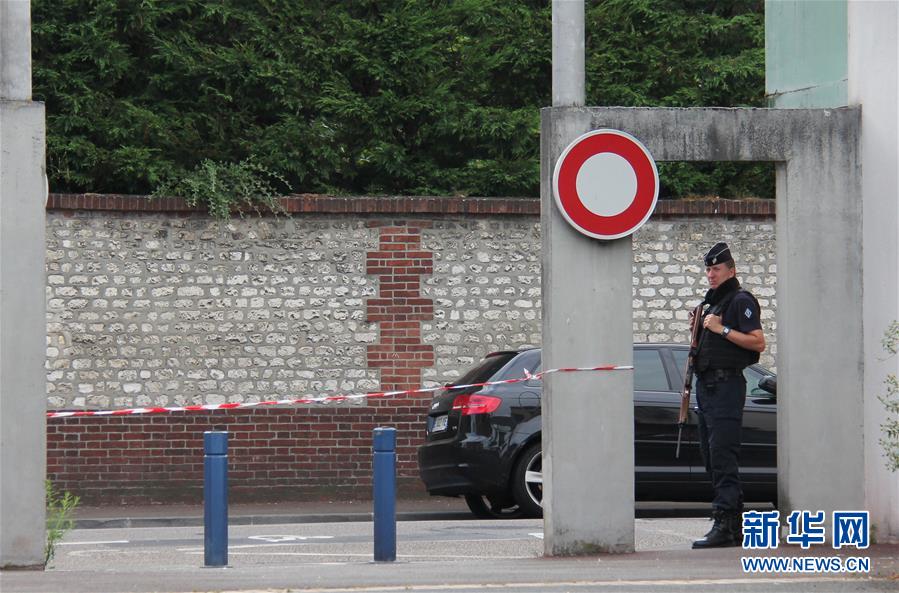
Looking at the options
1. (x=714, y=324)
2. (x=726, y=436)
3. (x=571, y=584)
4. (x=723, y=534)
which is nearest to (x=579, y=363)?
(x=714, y=324)

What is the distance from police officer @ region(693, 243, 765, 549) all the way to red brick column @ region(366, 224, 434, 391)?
6.75 meters

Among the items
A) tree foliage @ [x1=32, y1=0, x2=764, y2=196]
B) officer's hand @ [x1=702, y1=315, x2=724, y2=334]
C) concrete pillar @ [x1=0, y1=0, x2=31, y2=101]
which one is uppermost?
tree foliage @ [x1=32, y1=0, x2=764, y2=196]

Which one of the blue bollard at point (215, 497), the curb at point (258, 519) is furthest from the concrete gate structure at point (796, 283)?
the curb at point (258, 519)

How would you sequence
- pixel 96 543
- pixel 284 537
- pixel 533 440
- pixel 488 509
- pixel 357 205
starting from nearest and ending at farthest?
pixel 96 543
pixel 284 537
pixel 533 440
pixel 488 509
pixel 357 205

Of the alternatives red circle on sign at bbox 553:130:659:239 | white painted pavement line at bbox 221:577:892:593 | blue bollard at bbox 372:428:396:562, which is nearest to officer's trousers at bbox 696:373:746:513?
red circle on sign at bbox 553:130:659:239

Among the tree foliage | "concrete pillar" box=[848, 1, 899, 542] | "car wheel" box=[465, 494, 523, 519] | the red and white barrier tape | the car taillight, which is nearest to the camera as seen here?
the red and white barrier tape

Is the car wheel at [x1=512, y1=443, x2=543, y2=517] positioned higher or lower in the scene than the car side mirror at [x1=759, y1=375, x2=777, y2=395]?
lower

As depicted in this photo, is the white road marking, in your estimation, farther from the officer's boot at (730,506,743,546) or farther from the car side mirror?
the car side mirror

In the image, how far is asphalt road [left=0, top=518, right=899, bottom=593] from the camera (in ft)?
26.6

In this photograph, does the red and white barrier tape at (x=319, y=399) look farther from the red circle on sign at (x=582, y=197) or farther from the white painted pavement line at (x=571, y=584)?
the white painted pavement line at (x=571, y=584)

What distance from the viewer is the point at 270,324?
16.0 m

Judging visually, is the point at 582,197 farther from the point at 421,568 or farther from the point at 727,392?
the point at 421,568

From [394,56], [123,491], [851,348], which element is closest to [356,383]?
[123,491]

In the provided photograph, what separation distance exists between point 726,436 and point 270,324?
7.48m
